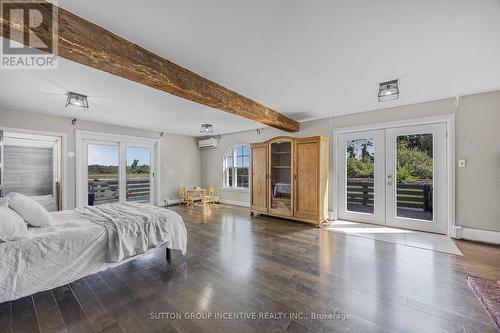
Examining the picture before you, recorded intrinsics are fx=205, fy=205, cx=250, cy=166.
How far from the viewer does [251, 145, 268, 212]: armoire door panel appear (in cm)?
498

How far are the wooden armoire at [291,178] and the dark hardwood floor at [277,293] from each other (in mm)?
1295

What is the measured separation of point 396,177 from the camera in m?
3.92

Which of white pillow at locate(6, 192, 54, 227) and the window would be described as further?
the window

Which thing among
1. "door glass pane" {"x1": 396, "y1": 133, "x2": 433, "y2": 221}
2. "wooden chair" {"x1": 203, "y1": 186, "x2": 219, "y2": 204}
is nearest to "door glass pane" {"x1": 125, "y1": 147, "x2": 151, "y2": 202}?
"wooden chair" {"x1": 203, "y1": 186, "x2": 219, "y2": 204}

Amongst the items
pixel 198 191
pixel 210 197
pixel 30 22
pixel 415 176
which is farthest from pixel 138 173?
pixel 415 176

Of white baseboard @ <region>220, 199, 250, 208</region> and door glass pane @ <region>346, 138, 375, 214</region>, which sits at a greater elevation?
door glass pane @ <region>346, 138, 375, 214</region>

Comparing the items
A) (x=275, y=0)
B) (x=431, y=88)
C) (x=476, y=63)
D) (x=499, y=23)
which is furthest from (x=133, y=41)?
(x=431, y=88)

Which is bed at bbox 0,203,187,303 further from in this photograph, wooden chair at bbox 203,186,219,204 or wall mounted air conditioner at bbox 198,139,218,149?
wall mounted air conditioner at bbox 198,139,218,149

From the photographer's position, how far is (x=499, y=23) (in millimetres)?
1661

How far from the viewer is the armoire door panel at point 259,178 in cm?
498

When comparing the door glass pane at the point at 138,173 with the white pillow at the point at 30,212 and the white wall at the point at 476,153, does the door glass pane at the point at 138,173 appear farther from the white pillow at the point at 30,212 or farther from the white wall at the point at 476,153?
the white wall at the point at 476,153

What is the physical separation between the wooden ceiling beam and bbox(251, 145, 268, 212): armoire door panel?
7.22 feet

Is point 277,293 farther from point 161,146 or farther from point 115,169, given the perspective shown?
point 161,146

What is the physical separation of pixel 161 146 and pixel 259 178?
3307 mm
